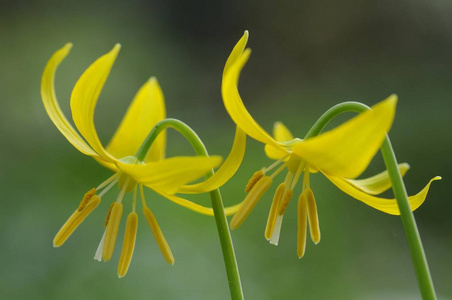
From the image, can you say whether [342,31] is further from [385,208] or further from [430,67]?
[385,208]

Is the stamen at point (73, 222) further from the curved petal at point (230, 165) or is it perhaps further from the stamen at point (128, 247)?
the curved petal at point (230, 165)

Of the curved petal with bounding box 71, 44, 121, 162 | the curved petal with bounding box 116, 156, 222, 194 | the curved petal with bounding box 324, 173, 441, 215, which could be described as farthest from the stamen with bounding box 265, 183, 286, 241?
the curved petal with bounding box 71, 44, 121, 162

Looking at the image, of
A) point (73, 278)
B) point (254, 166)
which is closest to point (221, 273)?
point (73, 278)

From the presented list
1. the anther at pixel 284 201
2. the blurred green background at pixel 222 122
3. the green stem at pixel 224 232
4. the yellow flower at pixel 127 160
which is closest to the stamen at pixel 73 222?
the yellow flower at pixel 127 160

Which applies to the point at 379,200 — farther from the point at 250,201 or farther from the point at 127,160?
the point at 127,160

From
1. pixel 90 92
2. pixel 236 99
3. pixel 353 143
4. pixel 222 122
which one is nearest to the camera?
pixel 353 143

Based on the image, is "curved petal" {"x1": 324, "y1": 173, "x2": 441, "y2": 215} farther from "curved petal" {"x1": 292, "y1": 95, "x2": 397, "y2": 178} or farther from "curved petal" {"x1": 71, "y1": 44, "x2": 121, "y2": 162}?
"curved petal" {"x1": 71, "y1": 44, "x2": 121, "y2": 162}

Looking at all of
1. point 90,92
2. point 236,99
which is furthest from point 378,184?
point 90,92
